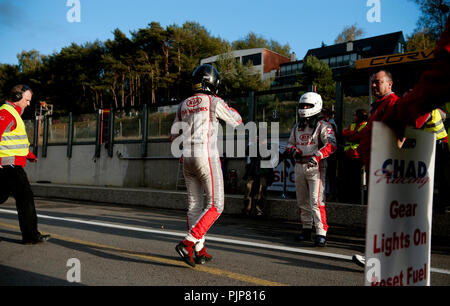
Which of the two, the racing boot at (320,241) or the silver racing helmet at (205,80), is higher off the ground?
the silver racing helmet at (205,80)

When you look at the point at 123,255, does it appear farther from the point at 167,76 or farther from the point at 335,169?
the point at 167,76

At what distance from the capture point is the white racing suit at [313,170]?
18.3 ft

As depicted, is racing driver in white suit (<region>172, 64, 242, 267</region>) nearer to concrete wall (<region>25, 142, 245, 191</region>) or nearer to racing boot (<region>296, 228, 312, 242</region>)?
racing boot (<region>296, 228, 312, 242</region>)

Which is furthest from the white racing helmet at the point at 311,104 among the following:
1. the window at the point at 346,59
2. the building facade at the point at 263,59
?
the building facade at the point at 263,59

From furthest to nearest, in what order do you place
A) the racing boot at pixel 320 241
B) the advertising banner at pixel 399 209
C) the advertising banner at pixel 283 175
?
1. the advertising banner at pixel 283 175
2. the racing boot at pixel 320 241
3. the advertising banner at pixel 399 209

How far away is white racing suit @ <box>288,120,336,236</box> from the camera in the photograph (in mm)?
5570

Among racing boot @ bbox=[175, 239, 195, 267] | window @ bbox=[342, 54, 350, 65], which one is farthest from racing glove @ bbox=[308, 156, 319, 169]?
window @ bbox=[342, 54, 350, 65]

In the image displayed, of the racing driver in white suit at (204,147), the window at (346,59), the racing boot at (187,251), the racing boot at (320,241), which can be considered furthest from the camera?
the window at (346,59)

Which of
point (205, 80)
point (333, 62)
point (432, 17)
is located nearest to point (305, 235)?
point (205, 80)

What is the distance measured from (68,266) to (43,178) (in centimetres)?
1541

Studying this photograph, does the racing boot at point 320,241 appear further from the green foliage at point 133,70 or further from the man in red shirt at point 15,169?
the green foliage at point 133,70

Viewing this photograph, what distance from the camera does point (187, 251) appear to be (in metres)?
4.04

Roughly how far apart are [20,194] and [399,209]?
4877mm

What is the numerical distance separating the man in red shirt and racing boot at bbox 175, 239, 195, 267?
2.40 meters
